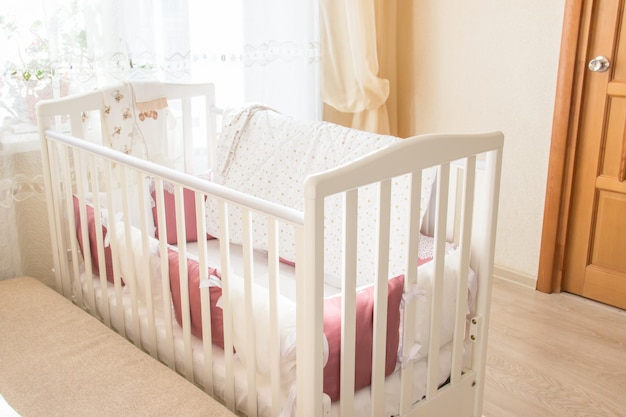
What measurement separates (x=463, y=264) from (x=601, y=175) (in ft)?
4.27

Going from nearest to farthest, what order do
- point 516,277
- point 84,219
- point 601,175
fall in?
point 84,219, point 601,175, point 516,277

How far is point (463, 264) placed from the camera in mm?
1652

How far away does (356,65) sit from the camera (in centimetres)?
300

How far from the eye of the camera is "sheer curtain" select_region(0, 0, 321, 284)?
2125 millimetres

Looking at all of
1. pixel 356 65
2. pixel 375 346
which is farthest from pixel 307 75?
pixel 375 346

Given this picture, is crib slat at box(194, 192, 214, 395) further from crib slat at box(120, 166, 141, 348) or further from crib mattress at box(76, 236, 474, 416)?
crib slat at box(120, 166, 141, 348)

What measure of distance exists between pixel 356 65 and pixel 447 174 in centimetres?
155

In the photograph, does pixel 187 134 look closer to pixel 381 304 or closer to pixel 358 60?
pixel 358 60

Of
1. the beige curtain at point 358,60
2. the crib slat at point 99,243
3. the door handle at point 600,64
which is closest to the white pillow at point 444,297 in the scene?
the crib slat at point 99,243

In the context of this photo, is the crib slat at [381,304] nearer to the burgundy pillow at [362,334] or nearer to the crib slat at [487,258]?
the burgundy pillow at [362,334]

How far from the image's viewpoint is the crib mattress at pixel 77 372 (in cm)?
157

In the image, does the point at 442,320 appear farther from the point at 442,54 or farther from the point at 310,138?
the point at 442,54

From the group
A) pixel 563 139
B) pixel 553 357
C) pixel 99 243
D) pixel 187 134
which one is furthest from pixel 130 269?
pixel 563 139

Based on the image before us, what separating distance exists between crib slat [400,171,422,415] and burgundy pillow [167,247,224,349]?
441 millimetres
